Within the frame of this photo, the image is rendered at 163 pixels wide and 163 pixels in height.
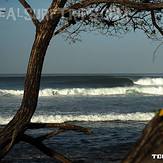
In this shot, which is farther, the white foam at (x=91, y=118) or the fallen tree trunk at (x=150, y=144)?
the white foam at (x=91, y=118)

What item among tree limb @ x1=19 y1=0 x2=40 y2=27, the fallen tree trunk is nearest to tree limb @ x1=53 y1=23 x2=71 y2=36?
tree limb @ x1=19 y1=0 x2=40 y2=27

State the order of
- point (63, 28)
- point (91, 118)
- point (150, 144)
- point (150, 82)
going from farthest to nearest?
1. point (150, 82)
2. point (91, 118)
3. point (63, 28)
4. point (150, 144)

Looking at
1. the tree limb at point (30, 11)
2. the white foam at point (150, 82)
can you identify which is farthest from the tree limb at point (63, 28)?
the white foam at point (150, 82)

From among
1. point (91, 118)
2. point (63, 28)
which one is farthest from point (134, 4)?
point (91, 118)

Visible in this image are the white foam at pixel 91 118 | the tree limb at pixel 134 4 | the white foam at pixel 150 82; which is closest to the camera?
the tree limb at pixel 134 4

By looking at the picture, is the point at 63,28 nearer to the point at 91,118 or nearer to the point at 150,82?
the point at 91,118

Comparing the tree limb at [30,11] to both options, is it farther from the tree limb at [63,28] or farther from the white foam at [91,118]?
the white foam at [91,118]

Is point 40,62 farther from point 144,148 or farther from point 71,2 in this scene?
point 144,148

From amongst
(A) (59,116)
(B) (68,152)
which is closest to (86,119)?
(A) (59,116)

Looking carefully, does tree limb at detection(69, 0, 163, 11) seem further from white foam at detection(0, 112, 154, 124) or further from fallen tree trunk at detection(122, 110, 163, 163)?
white foam at detection(0, 112, 154, 124)

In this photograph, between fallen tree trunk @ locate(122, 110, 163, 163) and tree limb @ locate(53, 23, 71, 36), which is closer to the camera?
fallen tree trunk @ locate(122, 110, 163, 163)

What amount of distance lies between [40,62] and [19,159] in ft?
18.6

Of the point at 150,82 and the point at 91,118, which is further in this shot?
the point at 150,82

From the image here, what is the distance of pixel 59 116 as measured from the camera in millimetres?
21172
